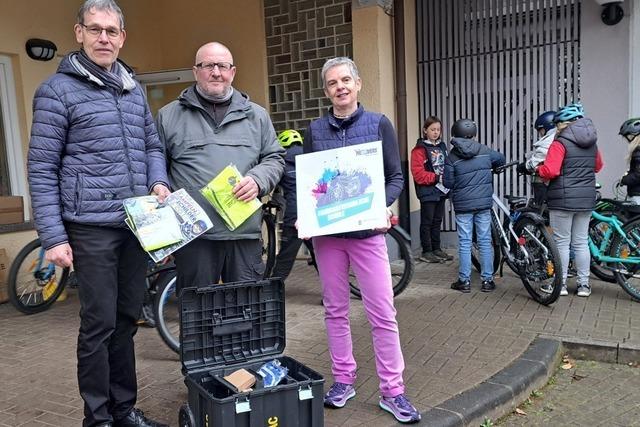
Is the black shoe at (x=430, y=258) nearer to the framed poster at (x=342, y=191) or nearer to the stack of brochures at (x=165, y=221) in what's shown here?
the framed poster at (x=342, y=191)

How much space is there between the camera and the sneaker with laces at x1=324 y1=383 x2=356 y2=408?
313 cm

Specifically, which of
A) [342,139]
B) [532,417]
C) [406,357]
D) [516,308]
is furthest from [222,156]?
[516,308]

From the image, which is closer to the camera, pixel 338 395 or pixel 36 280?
pixel 338 395

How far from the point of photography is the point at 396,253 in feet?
20.0

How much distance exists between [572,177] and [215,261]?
3636mm

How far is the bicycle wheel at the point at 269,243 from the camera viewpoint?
542cm

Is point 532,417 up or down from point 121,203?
down

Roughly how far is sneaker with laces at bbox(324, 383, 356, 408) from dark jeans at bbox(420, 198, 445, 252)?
165 inches

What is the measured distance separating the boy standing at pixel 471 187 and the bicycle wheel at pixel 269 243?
1.79 meters

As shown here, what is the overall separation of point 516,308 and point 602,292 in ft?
3.52

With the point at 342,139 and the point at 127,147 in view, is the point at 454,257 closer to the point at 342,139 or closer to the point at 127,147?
the point at 342,139

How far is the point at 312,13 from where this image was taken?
7.16 m

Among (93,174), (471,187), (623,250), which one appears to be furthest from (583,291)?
(93,174)

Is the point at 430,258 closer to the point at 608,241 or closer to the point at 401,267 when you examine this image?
the point at 401,267
